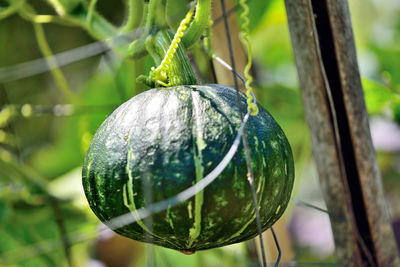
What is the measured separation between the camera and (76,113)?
1.81 metres

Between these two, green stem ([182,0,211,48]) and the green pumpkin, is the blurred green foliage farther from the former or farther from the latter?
the green pumpkin

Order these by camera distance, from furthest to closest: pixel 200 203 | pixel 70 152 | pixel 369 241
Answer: pixel 70 152 < pixel 369 241 < pixel 200 203

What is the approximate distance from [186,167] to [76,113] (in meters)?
1.16

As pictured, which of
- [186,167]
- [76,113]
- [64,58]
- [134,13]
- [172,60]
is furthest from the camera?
[64,58]

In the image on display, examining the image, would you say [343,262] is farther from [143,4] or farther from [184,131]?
[143,4]

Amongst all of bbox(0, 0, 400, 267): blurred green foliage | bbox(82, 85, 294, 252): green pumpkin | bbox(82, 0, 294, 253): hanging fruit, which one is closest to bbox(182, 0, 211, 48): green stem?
bbox(82, 0, 294, 253): hanging fruit

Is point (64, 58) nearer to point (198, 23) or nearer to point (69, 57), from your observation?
point (69, 57)

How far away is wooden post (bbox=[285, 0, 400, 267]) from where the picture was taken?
1.00m

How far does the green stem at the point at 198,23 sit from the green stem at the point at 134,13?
0.63 feet

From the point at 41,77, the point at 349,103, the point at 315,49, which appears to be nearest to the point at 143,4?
the point at 315,49

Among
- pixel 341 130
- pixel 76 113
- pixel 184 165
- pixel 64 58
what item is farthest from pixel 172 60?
pixel 64 58

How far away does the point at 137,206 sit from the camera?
755 millimetres

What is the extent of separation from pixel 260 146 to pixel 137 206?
205 millimetres

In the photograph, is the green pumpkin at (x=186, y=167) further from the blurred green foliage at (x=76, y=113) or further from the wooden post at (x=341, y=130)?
the blurred green foliage at (x=76, y=113)
